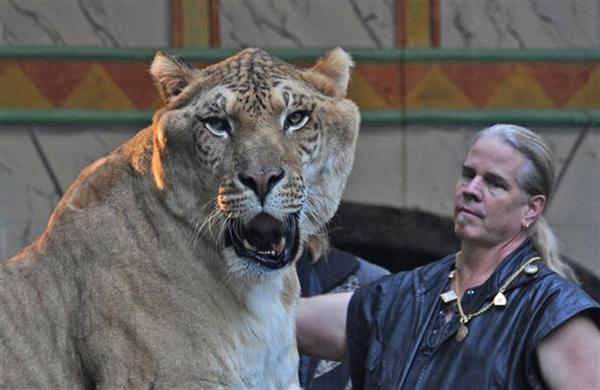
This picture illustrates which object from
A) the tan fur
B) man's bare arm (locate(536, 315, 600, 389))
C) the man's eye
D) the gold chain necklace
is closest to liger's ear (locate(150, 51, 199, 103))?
the tan fur

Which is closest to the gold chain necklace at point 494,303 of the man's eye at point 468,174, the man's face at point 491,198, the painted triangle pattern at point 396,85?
the man's face at point 491,198

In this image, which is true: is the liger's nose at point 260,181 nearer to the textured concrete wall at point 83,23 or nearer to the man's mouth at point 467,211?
the man's mouth at point 467,211

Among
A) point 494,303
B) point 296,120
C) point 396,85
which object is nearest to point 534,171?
point 494,303

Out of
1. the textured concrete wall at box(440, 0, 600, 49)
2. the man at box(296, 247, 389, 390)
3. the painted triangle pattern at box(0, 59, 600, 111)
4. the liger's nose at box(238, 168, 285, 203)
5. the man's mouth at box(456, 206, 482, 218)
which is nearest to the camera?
the liger's nose at box(238, 168, 285, 203)

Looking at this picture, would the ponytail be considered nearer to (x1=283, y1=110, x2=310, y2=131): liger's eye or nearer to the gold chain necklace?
the gold chain necklace

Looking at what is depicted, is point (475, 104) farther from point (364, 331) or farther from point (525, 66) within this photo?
point (364, 331)

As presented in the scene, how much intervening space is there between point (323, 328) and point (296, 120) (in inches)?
27.8

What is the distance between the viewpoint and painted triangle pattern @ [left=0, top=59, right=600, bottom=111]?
6988 millimetres

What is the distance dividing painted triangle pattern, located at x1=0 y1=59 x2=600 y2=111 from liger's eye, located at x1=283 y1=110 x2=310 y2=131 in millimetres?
2328

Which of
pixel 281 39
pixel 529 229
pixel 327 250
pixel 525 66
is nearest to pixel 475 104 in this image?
pixel 525 66

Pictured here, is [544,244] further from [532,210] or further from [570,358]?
[570,358]

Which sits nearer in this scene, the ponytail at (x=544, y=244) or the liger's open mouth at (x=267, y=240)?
the liger's open mouth at (x=267, y=240)

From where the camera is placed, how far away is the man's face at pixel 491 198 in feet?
15.9

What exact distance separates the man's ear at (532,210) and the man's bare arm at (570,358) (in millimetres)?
342
